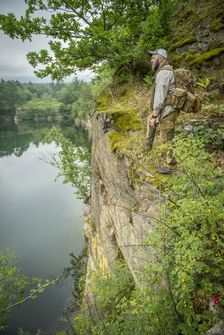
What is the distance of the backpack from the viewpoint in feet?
17.1

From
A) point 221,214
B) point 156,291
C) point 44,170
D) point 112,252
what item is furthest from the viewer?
point 44,170

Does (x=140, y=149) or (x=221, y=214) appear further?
(x=140, y=149)

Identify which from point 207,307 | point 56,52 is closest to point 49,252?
point 56,52

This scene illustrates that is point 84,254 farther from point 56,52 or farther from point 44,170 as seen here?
point 44,170

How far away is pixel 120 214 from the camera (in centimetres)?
691

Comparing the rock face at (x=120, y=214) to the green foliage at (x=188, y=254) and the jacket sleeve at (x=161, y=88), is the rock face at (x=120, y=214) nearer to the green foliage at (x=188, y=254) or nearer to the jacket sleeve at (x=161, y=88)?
the green foliage at (x=188, y=254)

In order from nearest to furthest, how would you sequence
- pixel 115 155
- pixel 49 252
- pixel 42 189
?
pixel 115 155, pixel 49 252, pixel 42 189

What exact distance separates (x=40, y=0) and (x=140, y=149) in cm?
674

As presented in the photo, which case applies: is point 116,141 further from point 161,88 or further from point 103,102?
point 103,102

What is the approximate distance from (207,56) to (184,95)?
13.3 ft

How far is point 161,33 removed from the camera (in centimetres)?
894

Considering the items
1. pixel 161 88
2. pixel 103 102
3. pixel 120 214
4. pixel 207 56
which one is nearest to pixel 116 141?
pixel 120 214

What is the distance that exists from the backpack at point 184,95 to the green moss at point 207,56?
346cm

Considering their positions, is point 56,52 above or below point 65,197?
above
